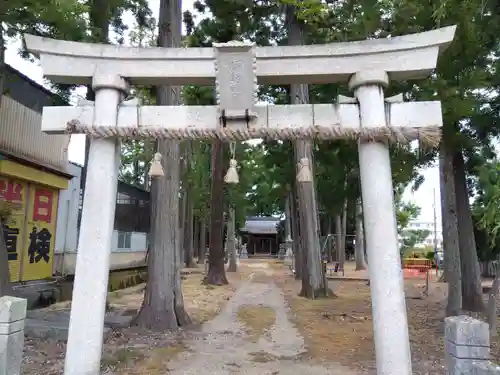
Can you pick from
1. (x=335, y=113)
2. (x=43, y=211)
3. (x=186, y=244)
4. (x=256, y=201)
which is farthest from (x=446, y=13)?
(x=256, y=201)

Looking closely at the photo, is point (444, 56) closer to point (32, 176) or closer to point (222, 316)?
point (222, 316)

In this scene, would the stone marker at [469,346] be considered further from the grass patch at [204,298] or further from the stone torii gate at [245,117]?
the grass patch at [204,298]

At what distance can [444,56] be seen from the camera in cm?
820

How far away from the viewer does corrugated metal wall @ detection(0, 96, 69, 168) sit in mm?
11453

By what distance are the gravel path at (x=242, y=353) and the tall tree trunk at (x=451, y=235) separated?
3.51 m

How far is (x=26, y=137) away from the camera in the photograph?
12.3 meters

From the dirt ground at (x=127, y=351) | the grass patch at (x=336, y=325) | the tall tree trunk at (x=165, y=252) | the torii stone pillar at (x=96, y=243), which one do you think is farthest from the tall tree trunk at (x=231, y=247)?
the torii stone pillar at (x=96, y=243)

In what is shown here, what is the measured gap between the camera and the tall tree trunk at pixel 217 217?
18484 millimetres

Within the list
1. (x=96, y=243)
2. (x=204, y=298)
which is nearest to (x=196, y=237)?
(x=204, y=298)

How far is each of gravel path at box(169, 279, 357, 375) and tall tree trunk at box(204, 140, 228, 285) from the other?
7949mm

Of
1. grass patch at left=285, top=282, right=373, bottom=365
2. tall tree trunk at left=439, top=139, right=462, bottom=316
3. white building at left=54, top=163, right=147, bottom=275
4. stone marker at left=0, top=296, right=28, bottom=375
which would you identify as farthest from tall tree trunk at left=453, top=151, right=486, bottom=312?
white building at left=54, top=163, right=147, bottom=275

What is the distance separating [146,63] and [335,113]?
2236mm

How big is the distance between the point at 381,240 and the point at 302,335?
4.59 meters

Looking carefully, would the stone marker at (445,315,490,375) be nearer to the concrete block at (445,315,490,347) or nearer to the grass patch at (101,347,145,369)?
the concrete block at (445,315,490,347)
